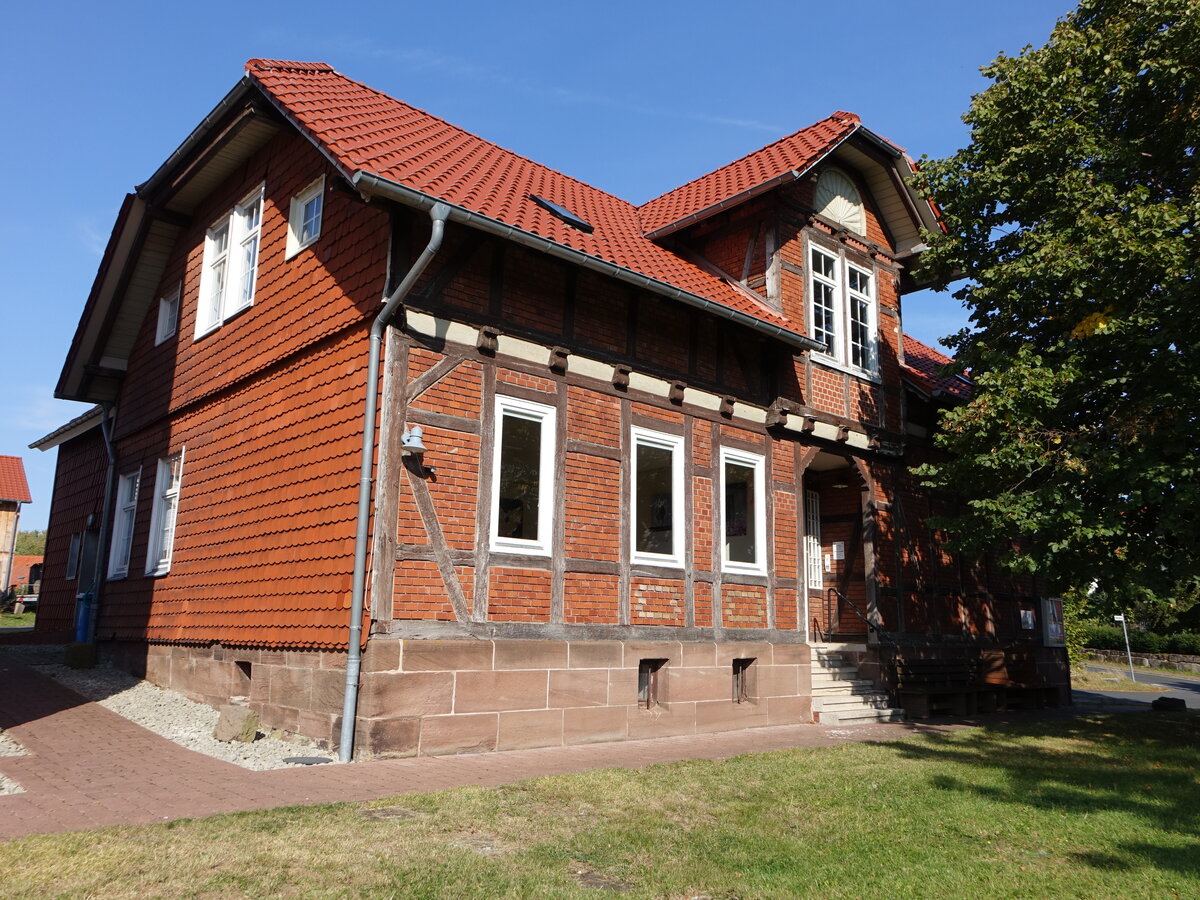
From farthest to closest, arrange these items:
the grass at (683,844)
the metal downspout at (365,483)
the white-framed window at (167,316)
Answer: the white-framed window at (167,316)
the metal downspout at (365,483)
the grass at (683,844)

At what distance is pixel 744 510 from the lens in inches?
496

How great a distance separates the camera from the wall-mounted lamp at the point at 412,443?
8750 mm

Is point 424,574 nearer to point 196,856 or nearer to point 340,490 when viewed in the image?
point 340,490

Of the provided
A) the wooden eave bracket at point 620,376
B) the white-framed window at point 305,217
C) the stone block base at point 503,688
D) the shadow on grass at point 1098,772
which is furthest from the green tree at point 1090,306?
the white-framed window at point 305,217

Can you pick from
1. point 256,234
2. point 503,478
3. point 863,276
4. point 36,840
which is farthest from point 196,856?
point 863,276

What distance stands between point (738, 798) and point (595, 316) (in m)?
5.92

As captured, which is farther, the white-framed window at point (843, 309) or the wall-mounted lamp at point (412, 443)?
the white-framed window at point (843, 309)

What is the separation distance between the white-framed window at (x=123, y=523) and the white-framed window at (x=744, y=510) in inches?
372

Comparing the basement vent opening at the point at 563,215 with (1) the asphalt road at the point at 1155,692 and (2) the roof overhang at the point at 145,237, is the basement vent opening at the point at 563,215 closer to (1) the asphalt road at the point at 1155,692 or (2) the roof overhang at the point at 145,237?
(2) the roof overhang at the point at 145,237

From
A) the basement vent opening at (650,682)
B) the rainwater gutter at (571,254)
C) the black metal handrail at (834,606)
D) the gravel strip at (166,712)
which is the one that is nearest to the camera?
the rainwater gutter at (571,254)

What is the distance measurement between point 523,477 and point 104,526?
9.18m

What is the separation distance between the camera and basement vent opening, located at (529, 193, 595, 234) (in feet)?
37.9

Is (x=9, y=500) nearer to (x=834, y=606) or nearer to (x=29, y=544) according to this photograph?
(x=834, y=606)

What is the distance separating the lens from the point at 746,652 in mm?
11797
